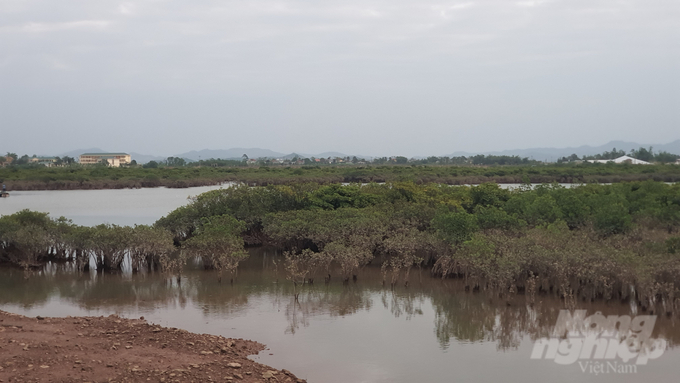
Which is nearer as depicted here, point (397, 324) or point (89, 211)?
point (397, 324)

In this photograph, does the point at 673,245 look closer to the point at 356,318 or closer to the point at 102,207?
the point at 356,318

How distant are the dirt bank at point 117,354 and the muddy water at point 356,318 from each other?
0.92 meters

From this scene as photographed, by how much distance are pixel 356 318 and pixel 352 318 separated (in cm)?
8

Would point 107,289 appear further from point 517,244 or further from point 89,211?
point 89,211

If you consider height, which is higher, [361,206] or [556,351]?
[361,206]

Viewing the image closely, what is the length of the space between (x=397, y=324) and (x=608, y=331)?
404 cm

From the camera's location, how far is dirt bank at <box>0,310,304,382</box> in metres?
7.57

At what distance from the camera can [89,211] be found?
112 feet

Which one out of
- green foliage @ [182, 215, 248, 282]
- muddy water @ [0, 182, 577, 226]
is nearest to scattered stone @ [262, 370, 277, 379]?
green foliage @ [182, 215, 248, 282]

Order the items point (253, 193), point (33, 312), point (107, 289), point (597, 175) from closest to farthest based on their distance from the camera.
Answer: point (33, 312), point (107, 289), point (253, 193), point (597, 175)

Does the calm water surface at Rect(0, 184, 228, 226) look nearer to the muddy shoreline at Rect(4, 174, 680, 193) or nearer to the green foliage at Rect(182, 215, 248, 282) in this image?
the muddy shoreline at Rect(4, 174, 680, 193)

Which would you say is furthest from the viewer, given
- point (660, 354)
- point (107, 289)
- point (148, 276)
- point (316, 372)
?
point (148, 276)

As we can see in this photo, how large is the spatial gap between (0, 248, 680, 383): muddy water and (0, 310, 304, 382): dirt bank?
922mm

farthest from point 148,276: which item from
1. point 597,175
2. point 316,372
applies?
point 597,175
